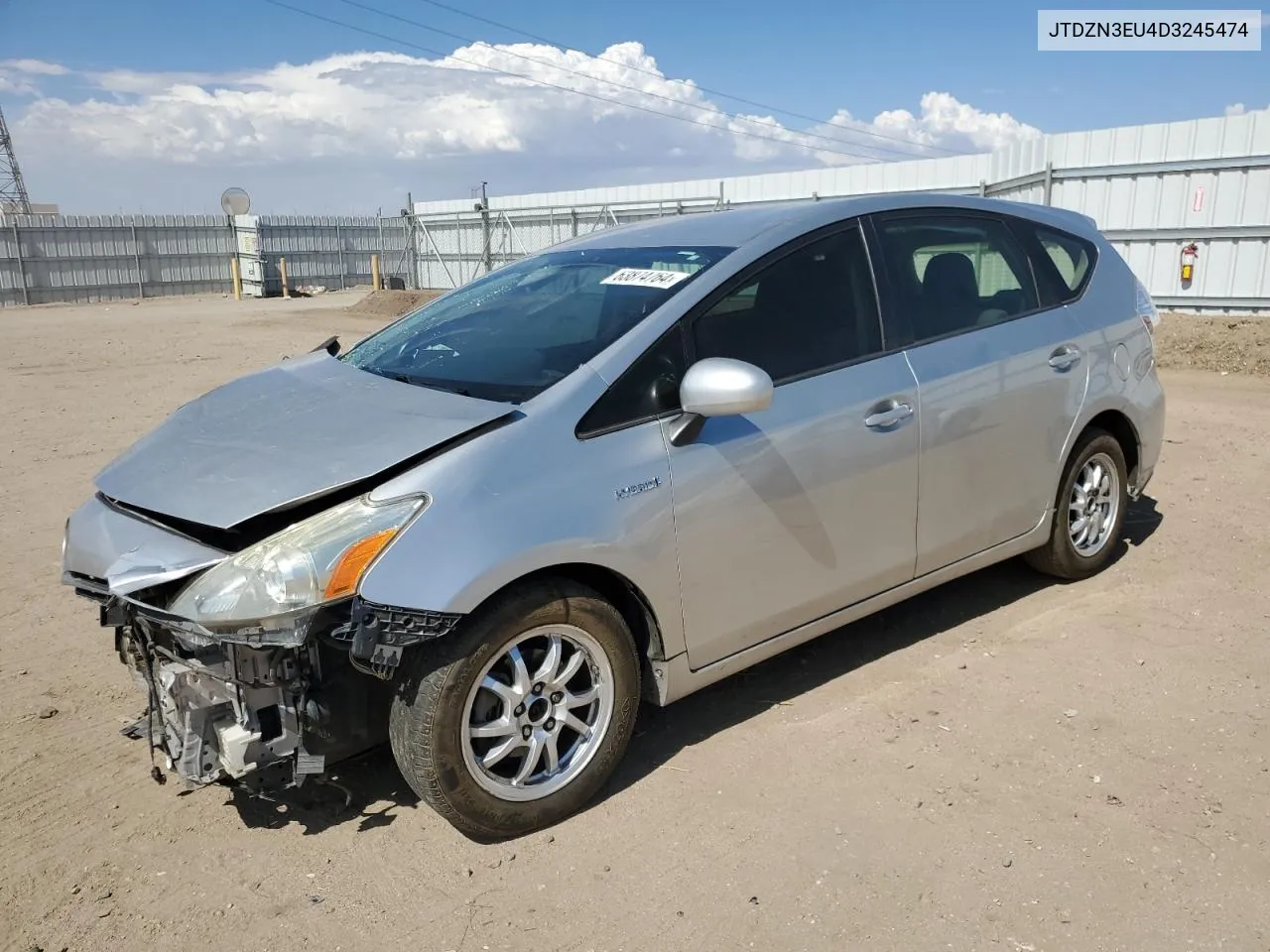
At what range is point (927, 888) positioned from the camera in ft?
9.32

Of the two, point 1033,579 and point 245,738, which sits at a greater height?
point 245,738

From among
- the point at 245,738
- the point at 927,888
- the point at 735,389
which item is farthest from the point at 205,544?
the point at 927,888

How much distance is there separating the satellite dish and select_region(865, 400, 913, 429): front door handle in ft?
106

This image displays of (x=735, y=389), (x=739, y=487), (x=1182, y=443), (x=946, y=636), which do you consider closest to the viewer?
(x=735, y=389)

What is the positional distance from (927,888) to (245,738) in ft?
6.38

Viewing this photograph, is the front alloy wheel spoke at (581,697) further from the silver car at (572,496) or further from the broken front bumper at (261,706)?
the broken front bumper at (261,706)

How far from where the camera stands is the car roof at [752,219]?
389 centimetres

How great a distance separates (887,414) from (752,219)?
932 mm

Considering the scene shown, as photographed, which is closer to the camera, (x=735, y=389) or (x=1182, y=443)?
(x=735, y=389)

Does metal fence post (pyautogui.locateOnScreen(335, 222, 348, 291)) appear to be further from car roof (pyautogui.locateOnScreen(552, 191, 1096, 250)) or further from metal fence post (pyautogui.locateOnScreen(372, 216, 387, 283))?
car roof (pyautogui.locateOnScreen(552, 191, 1096, 250))

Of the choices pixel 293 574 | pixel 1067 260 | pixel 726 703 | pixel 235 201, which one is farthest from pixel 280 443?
pixel 235 201

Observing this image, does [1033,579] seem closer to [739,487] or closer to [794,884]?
[739,487]

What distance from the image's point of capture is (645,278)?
3.72 m

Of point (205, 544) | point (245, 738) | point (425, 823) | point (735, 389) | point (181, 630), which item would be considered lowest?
point (425, 823)
